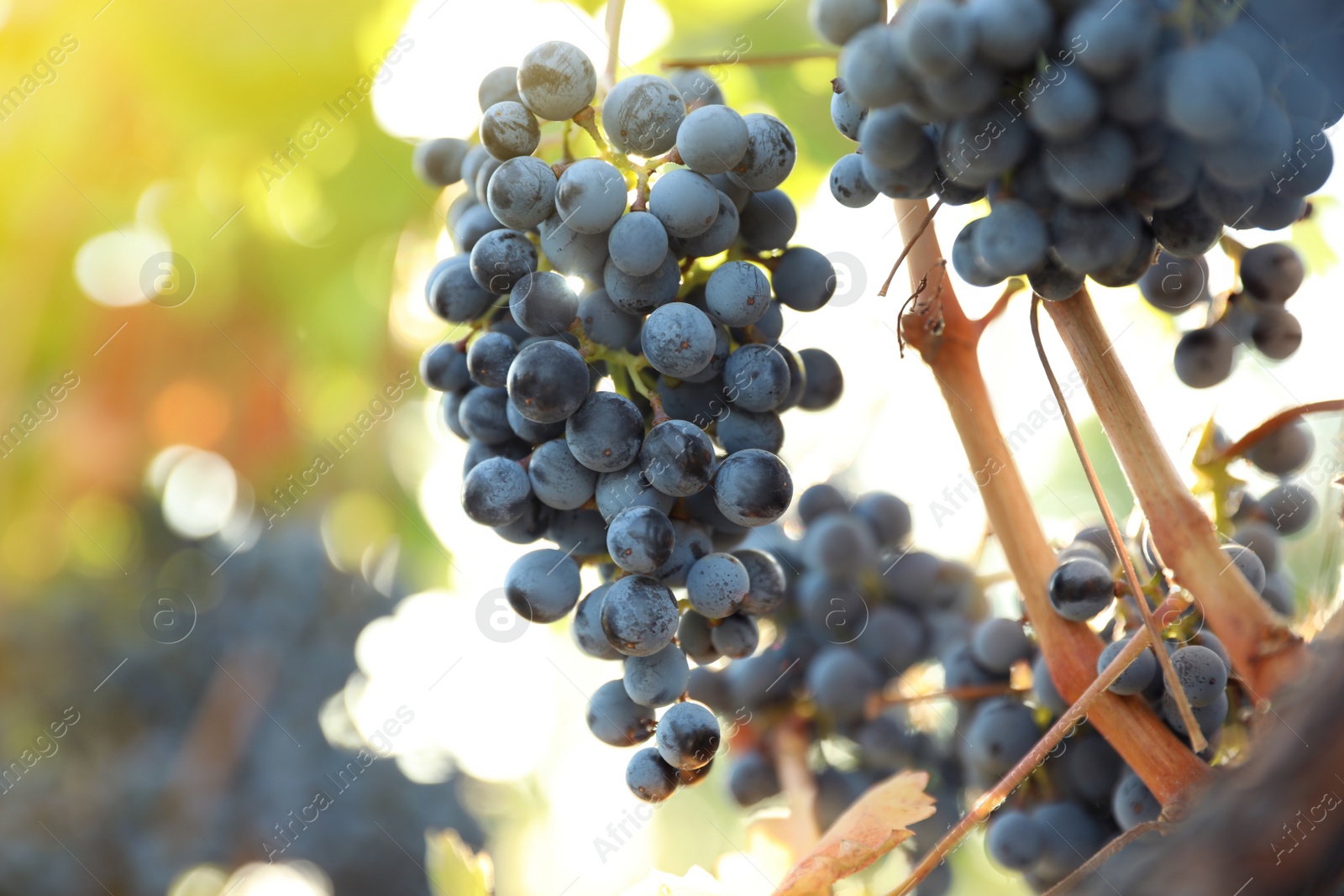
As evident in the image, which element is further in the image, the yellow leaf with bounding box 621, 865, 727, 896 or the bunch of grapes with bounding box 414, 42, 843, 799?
the yellow leaf with bounding box 621, 865, 727, 896

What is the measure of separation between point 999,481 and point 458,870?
418mm

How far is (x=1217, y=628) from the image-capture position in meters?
0.47

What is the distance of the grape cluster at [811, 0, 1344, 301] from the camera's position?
34 cm

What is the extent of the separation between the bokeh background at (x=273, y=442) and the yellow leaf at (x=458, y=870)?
0.26 metres

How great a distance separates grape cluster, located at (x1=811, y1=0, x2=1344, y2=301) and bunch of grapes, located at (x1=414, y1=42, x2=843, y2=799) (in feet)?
0.35

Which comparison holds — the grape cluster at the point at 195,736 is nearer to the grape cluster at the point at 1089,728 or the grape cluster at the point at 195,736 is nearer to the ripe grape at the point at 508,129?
the grape cluster at the point at 1089,728

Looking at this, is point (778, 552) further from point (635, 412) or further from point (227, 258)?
point (227, 258)

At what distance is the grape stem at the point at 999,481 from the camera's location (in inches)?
20.5

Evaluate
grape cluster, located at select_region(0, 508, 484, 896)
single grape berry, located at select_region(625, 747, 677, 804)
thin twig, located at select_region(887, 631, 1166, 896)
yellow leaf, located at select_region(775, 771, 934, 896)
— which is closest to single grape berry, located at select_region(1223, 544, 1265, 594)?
thin twig, located at select_region(887, 631, 1166, 896)

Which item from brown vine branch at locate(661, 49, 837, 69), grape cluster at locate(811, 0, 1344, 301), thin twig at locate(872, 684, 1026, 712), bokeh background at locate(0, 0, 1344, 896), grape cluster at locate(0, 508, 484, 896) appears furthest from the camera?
grape cluster at locate(0, 508, 484, 896)

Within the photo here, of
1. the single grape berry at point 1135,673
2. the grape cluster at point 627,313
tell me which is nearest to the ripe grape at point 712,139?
the grape cluster at point 627,313

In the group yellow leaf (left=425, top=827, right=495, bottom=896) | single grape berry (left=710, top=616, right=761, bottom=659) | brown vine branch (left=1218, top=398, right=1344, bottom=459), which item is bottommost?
brown vine branch (left=1218, top=398, right=1344, bottom=459)

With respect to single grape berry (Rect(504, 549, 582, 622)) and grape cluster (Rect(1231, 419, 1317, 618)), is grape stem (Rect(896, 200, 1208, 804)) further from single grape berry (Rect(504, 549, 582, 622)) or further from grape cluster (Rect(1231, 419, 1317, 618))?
single grape berry (Rect(504, 549, 582, 622))

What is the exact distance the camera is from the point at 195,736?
4.89 feet
